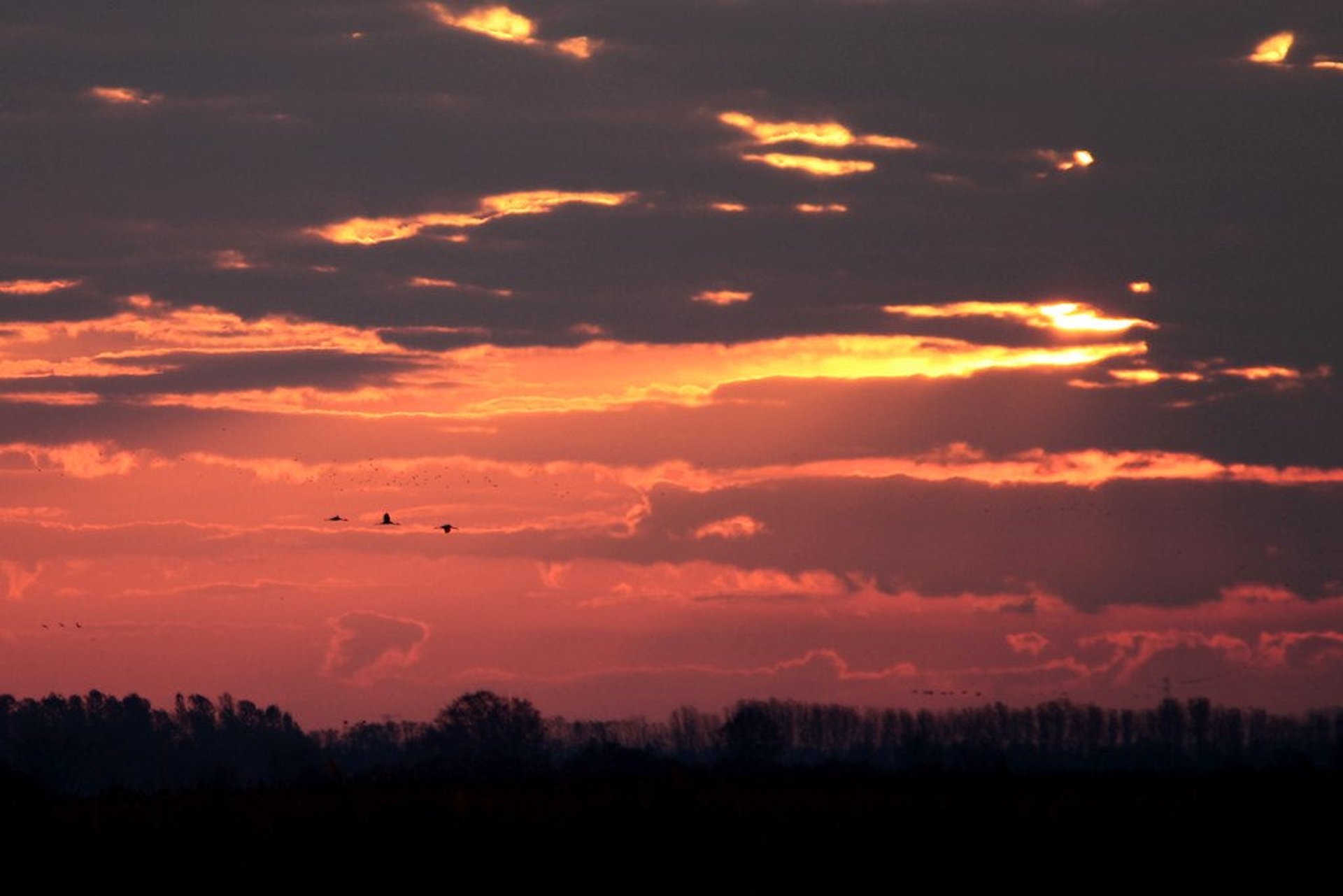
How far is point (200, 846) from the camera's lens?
1790 inches

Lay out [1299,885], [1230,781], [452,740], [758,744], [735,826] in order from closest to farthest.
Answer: [1299,885], [735,826], [1230,781], [758,744], [452,740]

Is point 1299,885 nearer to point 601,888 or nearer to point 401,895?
point 601,888

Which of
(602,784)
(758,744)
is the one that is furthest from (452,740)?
(602,784)

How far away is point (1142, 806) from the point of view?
43.9 metres

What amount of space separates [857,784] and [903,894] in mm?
8351

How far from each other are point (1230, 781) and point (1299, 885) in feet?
21.8

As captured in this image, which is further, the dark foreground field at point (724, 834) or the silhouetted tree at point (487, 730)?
the silhouetted tree at point (487, 730)

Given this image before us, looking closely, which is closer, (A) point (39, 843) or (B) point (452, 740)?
(A) point (39, 843)

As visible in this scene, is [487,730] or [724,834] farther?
[487,730]

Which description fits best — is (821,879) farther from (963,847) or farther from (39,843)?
(39,843)

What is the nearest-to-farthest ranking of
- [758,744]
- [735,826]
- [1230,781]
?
[735,826] < [1230,781] < [758,744]

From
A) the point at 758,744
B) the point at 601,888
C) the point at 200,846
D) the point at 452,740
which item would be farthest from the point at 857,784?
the point at 452,740

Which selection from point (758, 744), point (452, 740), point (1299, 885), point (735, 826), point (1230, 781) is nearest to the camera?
point (1299, 885)

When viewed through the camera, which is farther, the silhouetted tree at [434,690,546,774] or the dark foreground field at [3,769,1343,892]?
the silhouetted tree at [434,690,546,774]
